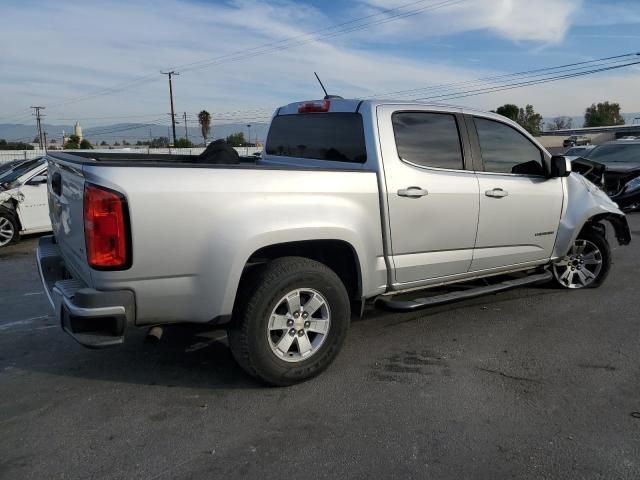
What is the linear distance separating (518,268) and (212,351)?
9.31ft

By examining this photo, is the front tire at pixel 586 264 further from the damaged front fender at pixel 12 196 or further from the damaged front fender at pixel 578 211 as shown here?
the damaged front fender at pixel 12 196

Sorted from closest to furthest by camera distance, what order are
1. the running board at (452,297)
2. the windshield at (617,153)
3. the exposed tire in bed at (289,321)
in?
1. the exposed tire in bed at (289,321)
2. the running board at (452,297)
3. the windshield at (617,153)

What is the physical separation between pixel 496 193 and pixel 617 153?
12.0 meters

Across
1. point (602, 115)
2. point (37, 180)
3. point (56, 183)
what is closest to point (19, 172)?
point (37, 180)

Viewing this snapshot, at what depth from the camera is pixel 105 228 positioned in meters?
3.03

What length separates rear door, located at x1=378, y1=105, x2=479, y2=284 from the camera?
Result: 160 inches

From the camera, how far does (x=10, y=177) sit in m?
10.1

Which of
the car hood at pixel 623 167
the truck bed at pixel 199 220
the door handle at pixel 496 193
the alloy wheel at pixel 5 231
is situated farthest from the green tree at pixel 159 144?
the truck bed at pixel 199 220

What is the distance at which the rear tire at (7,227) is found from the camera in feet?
31.4

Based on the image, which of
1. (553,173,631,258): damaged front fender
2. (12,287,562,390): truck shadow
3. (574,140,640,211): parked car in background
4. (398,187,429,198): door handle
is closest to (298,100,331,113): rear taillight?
(398,187,429,198): door handle

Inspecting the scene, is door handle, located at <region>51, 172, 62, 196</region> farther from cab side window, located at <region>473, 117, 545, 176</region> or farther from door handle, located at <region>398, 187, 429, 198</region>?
cab side window, located at <region>473, 117, 545, 176</region>

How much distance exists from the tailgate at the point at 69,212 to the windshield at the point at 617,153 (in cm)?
1377

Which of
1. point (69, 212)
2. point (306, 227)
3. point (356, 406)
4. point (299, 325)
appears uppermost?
point (69, 212)

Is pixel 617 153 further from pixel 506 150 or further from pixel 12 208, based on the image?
pixel 12 208
